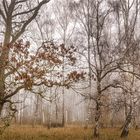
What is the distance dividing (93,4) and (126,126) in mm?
9544

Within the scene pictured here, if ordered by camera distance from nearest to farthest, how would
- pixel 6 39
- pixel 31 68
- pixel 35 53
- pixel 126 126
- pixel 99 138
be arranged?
pixel 31 68, pixel 35 53, pixel 6 39, pixel 99 138, pixel 126 126

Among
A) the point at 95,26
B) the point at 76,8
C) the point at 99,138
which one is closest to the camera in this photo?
the point at 99,138

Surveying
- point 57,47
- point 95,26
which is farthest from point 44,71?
point 95,26

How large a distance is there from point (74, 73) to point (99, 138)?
7994mm

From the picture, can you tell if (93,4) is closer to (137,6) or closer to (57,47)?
(137,6)

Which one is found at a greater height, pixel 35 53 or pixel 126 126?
pixel 35 53

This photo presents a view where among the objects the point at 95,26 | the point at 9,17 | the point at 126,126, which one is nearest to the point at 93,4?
the point at 95,26

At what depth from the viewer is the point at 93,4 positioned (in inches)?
872

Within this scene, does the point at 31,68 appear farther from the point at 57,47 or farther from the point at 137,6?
the point at 137,6

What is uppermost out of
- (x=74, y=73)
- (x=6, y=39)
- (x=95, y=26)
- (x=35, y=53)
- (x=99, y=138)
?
(x=95, y=26)

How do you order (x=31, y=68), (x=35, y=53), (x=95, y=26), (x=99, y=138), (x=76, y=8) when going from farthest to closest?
(x=76, y=8), (x=95, y=26), (x=99, y=138), (x=35, y=53), (x=31, y=68)

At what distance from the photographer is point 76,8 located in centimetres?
2423

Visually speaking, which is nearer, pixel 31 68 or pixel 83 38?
pixel 31 68

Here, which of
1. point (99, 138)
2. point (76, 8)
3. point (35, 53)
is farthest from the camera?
point (76, 8)
